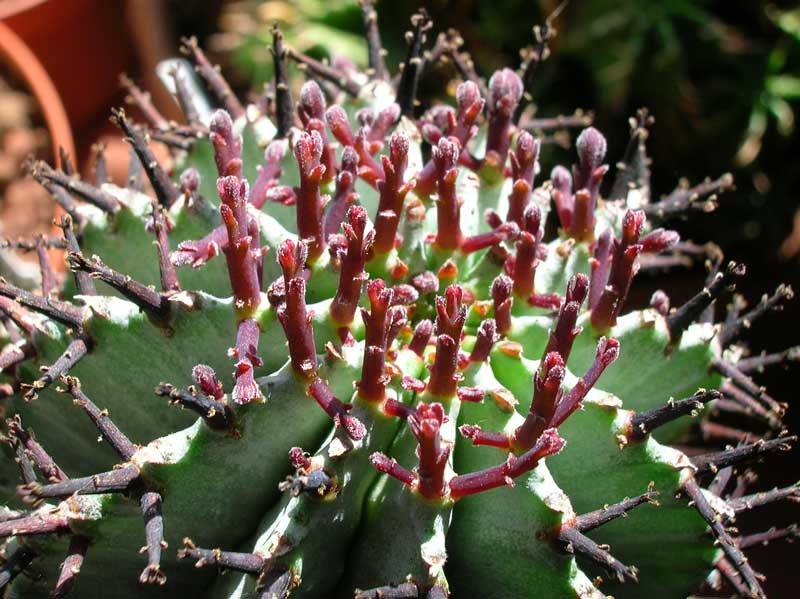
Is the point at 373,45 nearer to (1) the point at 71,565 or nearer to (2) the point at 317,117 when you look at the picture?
(2) the point at 317,117

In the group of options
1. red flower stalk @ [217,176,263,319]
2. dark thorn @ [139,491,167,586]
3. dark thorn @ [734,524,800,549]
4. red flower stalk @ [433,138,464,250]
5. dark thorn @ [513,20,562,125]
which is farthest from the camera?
dark thorn @ [513,20,562,125]

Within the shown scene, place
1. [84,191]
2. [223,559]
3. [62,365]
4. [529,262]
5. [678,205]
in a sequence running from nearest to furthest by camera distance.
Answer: [223,559] < [62,365] < [529,262] < [84,191] < [678,205]

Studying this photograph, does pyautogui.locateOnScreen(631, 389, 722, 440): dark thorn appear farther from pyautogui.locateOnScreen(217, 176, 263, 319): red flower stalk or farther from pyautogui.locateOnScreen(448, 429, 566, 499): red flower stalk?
pyautogui.locateOnScreen(217, 176, 263, 319): red flower stalk

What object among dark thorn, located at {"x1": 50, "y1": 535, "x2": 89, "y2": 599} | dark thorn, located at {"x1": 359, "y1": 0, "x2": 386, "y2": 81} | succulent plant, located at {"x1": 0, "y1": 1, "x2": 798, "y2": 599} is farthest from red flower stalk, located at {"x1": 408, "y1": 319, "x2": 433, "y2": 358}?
dark thorn, located at {"x1": 359, "y1": 0, "x2": 386, "y2": 81}

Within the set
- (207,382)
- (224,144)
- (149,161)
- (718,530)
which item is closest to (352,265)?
(207,382)

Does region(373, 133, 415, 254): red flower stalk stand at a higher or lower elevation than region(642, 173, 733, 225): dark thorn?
higher

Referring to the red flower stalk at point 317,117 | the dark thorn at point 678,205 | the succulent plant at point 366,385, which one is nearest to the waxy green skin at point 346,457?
the succulent plant at point 366,385

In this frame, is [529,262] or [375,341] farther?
[529,262]

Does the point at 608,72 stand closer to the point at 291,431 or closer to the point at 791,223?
the point at 791,223
